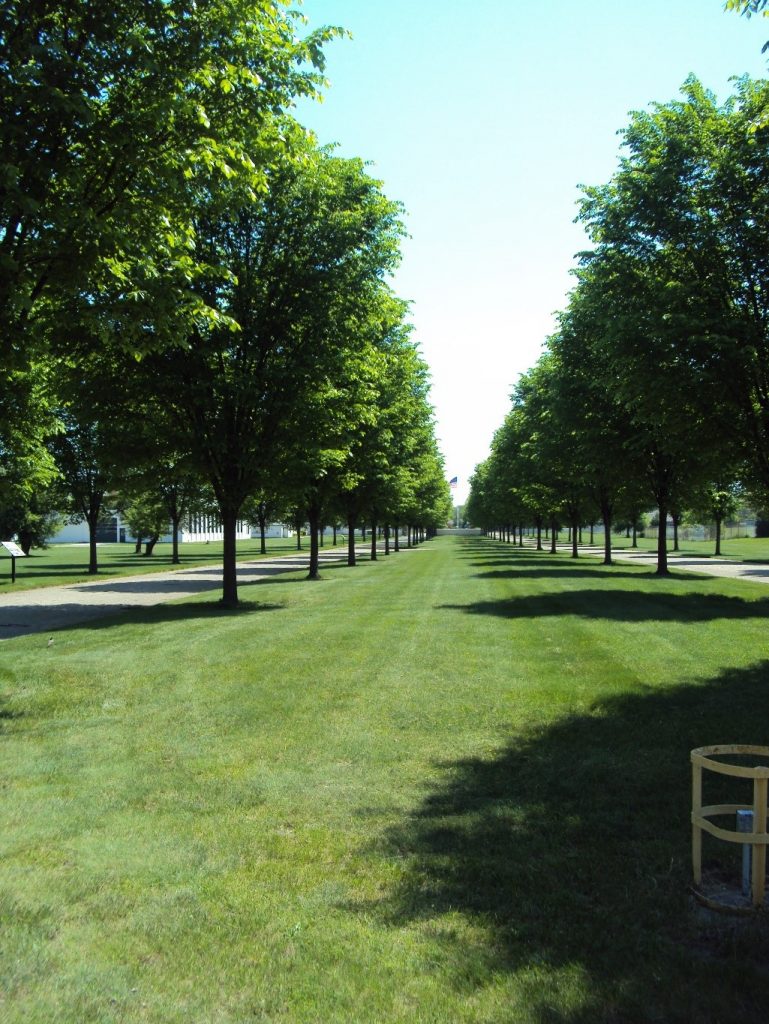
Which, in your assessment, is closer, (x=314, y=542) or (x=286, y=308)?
(x=286, y=308)

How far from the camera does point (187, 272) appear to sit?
8039 mm

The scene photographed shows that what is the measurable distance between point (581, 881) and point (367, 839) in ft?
4.19

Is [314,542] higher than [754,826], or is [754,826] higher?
[314,542]

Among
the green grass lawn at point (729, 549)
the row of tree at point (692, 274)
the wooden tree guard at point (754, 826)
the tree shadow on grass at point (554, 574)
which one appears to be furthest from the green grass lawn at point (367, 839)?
the green grass lawn at point (729, 549)

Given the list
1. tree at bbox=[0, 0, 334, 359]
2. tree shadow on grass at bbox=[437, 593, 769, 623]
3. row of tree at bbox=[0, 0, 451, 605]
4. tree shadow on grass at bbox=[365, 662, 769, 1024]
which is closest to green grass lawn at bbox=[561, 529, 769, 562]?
row of tree at bbox=[0, 0, 451, 605]

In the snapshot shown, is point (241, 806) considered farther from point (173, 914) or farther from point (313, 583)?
point (313, 583)

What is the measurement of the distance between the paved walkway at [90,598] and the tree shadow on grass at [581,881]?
11.0 m

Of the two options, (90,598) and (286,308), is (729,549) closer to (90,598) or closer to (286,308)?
(90,598)

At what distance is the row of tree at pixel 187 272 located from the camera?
7.14 m

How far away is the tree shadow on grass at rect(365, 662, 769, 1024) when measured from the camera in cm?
325

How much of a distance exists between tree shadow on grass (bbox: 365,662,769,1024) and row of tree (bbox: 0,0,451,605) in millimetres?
5258

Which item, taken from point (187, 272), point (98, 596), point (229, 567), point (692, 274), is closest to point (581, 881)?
point (187, 272)

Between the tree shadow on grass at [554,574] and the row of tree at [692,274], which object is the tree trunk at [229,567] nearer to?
the row of tree at [692,274]

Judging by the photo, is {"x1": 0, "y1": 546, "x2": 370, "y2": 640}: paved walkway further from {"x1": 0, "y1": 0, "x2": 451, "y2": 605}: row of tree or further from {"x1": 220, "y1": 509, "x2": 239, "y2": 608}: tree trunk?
{"x1": 0, "y1": 0, "x2": 451, "y2": 605}: row of tree
